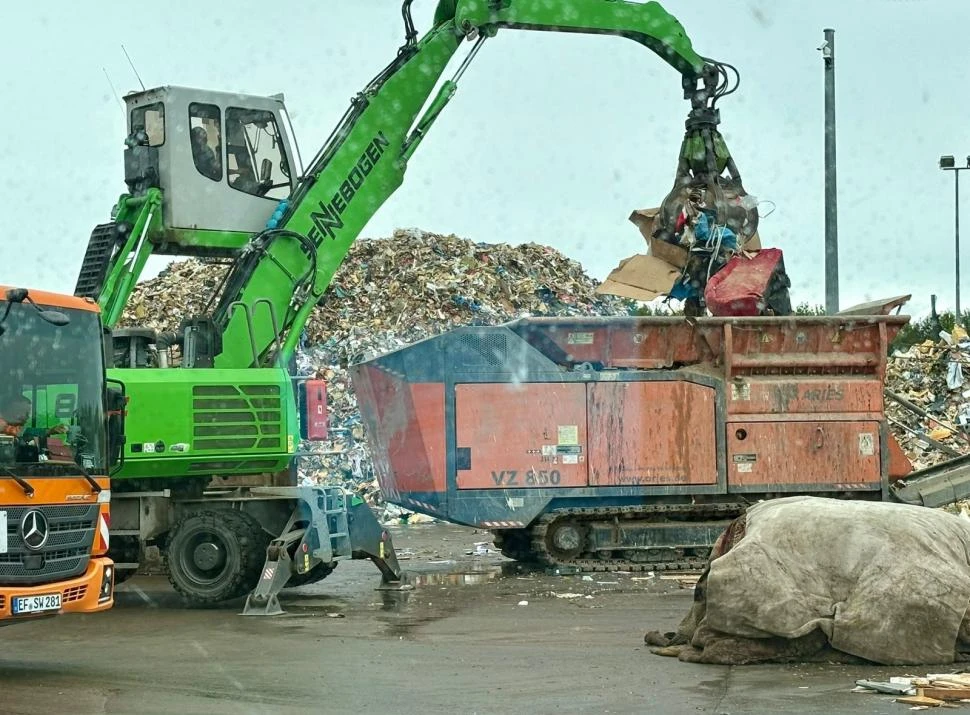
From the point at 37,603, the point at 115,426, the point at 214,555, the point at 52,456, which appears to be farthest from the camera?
the point at 214,555

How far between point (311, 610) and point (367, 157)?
468 cm

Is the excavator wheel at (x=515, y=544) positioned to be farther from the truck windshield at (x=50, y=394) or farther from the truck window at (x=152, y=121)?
the truck windshield at (x=50, y=394)

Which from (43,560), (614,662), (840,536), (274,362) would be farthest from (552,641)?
(274,362)

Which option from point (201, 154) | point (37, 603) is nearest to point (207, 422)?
point (201, 154)

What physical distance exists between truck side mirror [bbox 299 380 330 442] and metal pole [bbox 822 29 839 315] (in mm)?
7036

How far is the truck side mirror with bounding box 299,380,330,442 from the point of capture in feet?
42.0

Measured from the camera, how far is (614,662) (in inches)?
361

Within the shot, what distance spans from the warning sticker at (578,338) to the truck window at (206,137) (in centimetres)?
412

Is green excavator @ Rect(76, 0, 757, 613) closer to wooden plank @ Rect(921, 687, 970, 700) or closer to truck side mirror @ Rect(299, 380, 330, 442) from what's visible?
truck side mirror @ Rect(299, 380, 330, 442)

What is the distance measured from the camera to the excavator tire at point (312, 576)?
13.2 metres

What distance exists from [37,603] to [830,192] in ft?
37.0

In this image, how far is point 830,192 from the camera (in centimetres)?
1706

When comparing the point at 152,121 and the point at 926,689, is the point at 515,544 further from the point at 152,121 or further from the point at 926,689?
the point at 926,689

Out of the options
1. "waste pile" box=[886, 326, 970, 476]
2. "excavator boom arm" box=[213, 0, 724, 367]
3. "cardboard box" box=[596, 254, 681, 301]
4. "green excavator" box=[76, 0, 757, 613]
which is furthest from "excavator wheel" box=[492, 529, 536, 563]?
"waste pile" box=[886, 326, 970, 476]
